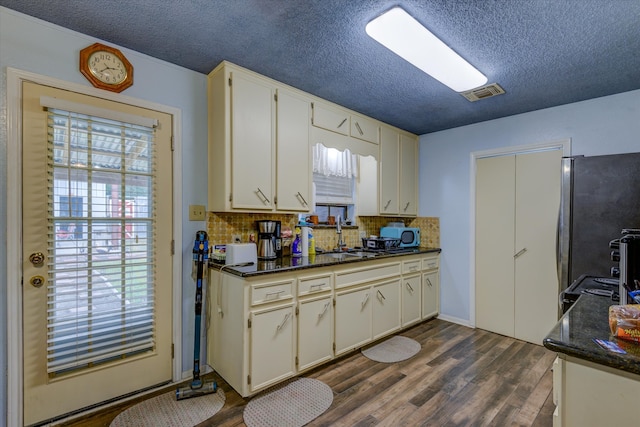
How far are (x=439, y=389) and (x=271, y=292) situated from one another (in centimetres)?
145

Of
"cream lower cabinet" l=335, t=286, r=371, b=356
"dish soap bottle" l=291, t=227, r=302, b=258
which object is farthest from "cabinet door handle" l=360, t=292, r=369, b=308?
"dish soap bottle" l=291, t=227, r=302, b=258

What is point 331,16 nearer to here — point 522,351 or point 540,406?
point 540,406

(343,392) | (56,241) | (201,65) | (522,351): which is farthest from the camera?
(522,351)

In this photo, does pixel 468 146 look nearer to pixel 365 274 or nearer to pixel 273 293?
pixel 365 274

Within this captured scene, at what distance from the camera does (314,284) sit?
2398 mm

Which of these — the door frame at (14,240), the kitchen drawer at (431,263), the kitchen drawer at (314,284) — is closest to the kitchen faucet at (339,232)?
the kitchen drawer at (314,284)

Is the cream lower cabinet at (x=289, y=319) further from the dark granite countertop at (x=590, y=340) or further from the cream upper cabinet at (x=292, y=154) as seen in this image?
the dark granite countertop at (x=590, y=340)

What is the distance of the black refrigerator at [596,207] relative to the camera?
2.11 meters

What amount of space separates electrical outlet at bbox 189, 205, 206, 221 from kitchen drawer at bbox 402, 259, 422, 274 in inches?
82.5

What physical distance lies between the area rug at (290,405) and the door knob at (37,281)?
1476 millimetres

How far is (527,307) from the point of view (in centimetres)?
315

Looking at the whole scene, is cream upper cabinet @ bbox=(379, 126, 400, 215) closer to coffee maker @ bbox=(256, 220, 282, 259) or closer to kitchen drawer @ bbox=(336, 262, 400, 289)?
kitchen drawer @ bbox=(336, 262, 400, 289)

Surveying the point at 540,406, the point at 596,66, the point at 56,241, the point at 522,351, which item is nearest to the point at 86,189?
the point at 56,241

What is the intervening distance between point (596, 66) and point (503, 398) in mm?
2512
